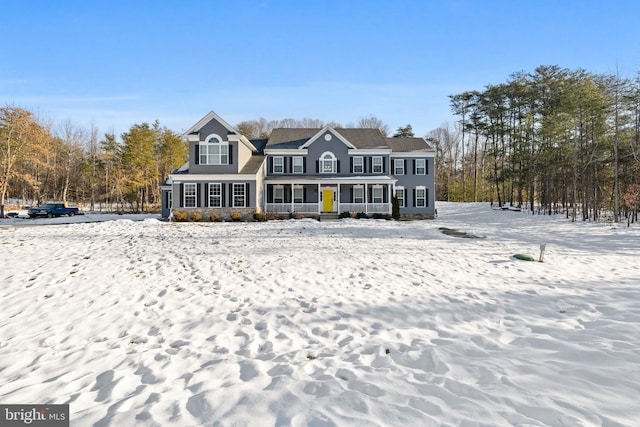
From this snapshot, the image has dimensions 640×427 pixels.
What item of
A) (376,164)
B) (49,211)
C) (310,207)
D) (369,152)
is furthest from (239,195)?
(49,211)

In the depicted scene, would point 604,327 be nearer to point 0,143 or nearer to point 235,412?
point 235,412

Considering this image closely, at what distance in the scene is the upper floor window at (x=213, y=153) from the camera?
2206 centimetres

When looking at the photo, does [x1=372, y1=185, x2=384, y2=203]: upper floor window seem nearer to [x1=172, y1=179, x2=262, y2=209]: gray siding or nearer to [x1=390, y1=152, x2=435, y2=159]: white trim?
[x1=390, y1=152, x2=435, y2=159]: white trim

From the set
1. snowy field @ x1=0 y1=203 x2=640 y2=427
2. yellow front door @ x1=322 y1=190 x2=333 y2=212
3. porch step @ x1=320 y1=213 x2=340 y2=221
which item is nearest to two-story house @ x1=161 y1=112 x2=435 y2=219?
yellow front door @ x1=322 y1=190 x2=333 y2=212

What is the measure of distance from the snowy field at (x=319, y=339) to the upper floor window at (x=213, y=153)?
13.7 m

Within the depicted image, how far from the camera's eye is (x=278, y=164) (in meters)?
25.1

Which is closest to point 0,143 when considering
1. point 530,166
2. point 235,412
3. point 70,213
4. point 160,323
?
point 70,213

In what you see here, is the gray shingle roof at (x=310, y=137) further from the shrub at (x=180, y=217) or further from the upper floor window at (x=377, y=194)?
the shrub at (x=180, y=217)

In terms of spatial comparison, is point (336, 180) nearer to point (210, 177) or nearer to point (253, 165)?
point (253, 165)

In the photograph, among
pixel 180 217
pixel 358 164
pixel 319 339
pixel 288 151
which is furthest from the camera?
pixel 358 164

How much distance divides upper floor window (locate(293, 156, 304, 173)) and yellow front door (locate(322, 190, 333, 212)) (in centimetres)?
253

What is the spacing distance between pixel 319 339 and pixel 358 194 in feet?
69.9

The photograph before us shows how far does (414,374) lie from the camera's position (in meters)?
3.27

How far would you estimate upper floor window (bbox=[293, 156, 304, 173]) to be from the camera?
25016mm
